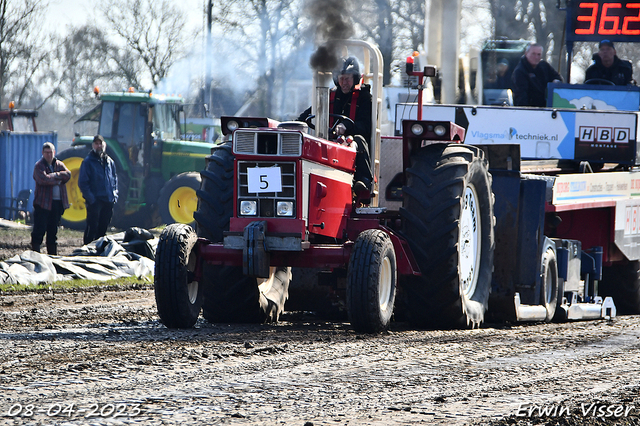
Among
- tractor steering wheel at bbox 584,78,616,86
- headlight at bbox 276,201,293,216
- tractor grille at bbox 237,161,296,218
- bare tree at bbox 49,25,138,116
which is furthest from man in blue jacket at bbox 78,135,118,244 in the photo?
bare tree at bbox 49,25,138,116

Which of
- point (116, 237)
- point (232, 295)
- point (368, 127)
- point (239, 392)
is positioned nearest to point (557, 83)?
point (368, 127)

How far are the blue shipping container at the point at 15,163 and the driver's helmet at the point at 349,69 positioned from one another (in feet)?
48.9

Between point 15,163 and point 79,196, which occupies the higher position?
point 15,163

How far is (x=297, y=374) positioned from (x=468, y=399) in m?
0.95

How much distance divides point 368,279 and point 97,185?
9249 mm

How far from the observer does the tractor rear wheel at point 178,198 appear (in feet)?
62.6

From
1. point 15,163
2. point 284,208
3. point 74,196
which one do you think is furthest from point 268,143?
point 15,163

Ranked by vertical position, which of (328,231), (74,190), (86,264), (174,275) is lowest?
(86,264)

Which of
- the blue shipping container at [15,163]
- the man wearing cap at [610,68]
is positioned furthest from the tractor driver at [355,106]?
the blue shipping container at [15,163]

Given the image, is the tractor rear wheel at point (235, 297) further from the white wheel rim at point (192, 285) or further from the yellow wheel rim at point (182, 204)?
the yellow wheel rim at point (182, 204)

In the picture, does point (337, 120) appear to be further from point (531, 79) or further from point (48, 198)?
point (48, 198)

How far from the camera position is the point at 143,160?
1969cm

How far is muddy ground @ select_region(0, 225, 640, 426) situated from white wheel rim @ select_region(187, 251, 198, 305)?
252mm

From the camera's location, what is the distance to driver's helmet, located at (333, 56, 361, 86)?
295 inches
